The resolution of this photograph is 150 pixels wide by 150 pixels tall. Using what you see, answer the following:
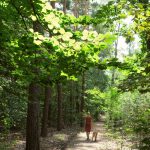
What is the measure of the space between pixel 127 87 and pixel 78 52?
402cm

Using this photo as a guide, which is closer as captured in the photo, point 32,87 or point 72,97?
point 32,87

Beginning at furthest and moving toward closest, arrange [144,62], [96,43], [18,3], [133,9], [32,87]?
1. [32,87]
2. [144,62]
3. [133,9]
4. [18,3]
5. [96,43]

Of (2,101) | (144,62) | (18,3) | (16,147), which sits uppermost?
(18,3)

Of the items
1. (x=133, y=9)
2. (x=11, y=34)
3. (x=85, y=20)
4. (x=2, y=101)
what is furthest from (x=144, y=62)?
(x=2, y=101)

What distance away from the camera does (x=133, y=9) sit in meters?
4.98

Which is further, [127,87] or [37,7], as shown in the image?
[127,87]

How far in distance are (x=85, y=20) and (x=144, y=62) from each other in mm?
1746

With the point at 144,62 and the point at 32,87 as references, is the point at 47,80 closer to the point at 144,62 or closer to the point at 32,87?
the point at 144,62

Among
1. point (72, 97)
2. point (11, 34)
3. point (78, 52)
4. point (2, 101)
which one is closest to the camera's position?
point (78, 52)

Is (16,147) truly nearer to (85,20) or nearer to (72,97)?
(85,20)

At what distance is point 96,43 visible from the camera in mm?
3732

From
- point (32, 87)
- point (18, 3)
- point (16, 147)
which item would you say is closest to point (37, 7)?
point (18, 3)

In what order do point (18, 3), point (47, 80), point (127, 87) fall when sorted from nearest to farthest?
1. point (18, 3)
2. point (47, 80)
3. point (127, 87)

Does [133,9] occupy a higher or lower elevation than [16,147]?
higher
